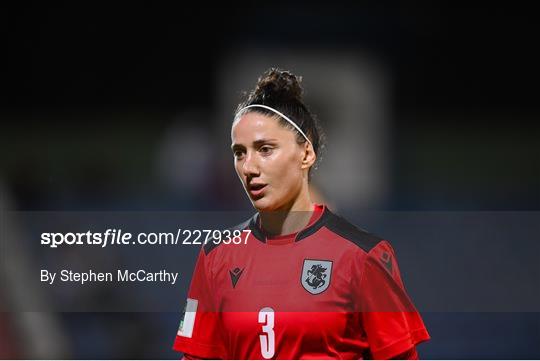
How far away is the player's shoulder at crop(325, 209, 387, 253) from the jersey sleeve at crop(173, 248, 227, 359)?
12.6 inches

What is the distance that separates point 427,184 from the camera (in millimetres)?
1910

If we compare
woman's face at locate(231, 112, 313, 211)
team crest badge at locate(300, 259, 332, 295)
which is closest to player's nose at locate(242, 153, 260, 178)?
woman's face at locate(231, 112, 313, 211)

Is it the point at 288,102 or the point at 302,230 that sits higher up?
the point at 288,102

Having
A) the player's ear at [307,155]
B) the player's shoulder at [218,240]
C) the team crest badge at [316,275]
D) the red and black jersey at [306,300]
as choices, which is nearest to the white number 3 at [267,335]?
the red and black jersey at [306,300]

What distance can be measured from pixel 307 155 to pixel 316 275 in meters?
0.28

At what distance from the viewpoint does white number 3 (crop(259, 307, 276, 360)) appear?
1.55 metres

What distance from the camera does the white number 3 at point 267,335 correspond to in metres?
1.55

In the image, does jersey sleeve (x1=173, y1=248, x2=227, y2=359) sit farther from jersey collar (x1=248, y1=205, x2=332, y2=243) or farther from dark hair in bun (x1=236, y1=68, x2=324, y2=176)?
dark hair in bun (x1=236, y1=68, x2=324, y2=176)

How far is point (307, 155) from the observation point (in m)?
1.60

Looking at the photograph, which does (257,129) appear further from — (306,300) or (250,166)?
(306,300)

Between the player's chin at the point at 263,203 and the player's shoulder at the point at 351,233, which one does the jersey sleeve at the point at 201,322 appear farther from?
the player's shoulder at the point at 351,233

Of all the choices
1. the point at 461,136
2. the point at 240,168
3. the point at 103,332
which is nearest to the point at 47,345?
the point at 103,332

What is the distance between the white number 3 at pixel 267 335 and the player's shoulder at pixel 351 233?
24 centimetres

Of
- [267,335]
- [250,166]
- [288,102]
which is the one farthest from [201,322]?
[288,102]
